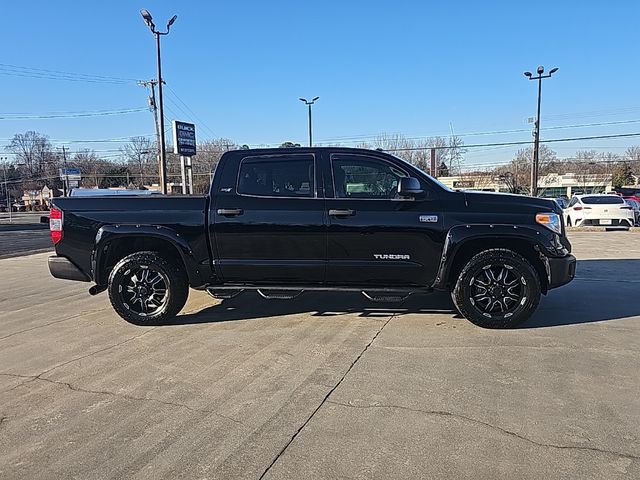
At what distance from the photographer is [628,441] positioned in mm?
2939

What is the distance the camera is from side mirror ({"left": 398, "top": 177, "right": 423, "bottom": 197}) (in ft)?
16.8

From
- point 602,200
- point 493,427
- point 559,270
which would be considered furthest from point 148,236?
point 602,200

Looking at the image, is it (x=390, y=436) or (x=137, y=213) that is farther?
(x=137, y=213)

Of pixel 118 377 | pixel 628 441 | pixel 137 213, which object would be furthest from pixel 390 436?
pixel 137 213

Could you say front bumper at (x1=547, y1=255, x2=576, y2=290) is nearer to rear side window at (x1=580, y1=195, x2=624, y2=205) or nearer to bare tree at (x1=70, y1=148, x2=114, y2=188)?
rear side window at (x1=580, y1=195, x2=624, y2=205)

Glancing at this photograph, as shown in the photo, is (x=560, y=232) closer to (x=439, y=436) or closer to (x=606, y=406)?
(x=606, y=406)

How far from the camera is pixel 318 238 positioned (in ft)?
17.5

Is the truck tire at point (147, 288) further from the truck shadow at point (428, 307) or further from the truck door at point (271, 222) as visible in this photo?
the truck door at point (271, 222)

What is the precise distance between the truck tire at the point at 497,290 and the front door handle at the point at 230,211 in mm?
2549

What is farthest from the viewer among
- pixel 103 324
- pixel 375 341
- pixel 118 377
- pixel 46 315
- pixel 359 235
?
pixel 46 315

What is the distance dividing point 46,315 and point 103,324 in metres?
1.16

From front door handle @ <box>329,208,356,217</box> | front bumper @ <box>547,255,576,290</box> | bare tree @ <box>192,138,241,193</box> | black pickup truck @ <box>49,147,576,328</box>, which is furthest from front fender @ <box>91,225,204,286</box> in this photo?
bare tree @ <box>192,138,241,193</box>

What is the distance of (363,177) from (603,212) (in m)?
15.2

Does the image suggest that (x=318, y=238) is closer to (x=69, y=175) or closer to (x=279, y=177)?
(x=279, y=177)
